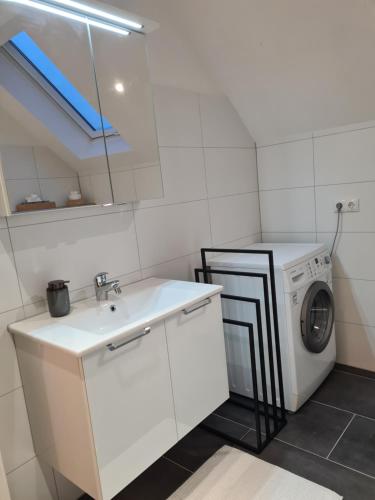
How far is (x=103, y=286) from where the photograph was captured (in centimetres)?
166

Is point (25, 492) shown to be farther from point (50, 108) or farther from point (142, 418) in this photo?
point (50, 108)

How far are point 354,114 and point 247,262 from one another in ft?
3.59

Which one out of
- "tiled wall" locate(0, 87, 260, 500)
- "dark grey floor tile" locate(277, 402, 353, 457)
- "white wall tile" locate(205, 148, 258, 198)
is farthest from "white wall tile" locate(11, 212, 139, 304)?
"dark grey floor tile" locate(277, 402, 353, 457)

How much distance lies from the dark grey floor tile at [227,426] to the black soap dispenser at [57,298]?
45.6 inches

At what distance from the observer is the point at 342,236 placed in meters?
2.44

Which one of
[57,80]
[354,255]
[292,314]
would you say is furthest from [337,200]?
[57,80]

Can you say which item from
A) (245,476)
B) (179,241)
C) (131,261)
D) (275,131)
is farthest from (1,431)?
(275,131)

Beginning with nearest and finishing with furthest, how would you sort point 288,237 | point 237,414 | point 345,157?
point 237,414 → point 345,157 → point 288,237

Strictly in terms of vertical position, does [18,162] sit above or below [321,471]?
above

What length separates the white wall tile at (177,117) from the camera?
79.9 inches

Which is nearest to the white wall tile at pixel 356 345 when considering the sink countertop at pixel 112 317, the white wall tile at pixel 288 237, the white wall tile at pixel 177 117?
the white wall tile at pixel 288 237

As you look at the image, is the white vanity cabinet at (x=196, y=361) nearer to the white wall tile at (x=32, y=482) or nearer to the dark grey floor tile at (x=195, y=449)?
the dark grey floor tile at (x=195, y=449)

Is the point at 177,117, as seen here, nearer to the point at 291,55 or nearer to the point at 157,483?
the point at 291,55

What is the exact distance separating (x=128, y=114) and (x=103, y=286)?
2.71ft
